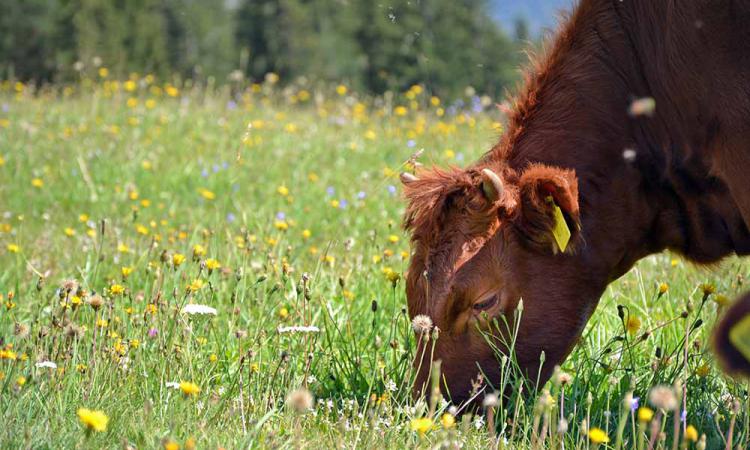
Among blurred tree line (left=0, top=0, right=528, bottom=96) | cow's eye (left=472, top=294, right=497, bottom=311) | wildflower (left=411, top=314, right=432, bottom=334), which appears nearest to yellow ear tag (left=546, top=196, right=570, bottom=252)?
cow's eye (left=472, top=294, right=497, bottom=311)

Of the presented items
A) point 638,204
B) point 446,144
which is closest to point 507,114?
point 638,204

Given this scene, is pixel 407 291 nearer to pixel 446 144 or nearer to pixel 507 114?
pixel 507 114

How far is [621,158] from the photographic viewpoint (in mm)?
3578

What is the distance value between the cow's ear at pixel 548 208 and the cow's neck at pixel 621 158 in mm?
172

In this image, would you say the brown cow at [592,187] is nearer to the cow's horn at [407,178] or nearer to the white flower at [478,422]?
the cow's horn at [407,178]

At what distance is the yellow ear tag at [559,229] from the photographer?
3.29m

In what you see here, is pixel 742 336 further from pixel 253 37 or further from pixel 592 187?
pixel 253 37

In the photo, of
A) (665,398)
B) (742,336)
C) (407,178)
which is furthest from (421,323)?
(742,336)

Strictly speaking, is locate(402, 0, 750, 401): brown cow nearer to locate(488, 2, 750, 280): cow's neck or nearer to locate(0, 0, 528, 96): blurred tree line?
locate(488, 2, 750, 280): cow's neck

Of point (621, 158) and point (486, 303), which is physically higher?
point (621, 158)

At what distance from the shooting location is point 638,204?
3.61m

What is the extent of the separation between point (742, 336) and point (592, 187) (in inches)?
76.5

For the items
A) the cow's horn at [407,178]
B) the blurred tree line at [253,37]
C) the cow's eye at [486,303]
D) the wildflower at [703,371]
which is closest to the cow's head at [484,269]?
the cow's eye at [486,303]

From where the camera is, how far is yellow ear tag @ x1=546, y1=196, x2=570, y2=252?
329 centimetres
